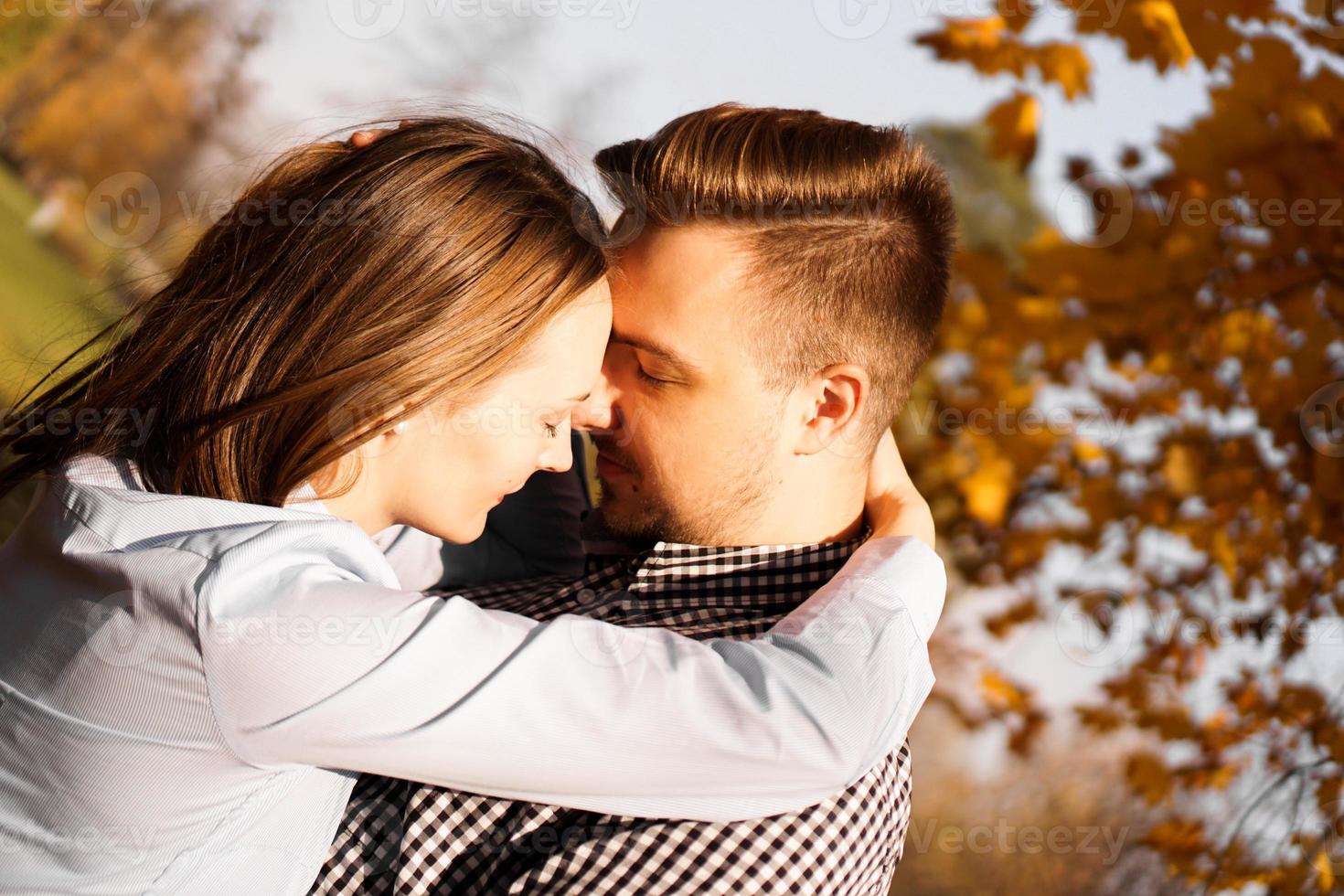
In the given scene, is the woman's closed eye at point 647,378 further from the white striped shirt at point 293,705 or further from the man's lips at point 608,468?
the white striped shirt at point 293,705

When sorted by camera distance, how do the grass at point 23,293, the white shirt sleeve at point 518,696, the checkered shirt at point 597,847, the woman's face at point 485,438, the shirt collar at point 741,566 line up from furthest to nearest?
1. the grass at point 23,293
2. the shirt collar at point 741,566
3. the woman's face at point 485,438
4. the checkered shirt at point 597,847
5. the white shirt sleeve at point 518,696

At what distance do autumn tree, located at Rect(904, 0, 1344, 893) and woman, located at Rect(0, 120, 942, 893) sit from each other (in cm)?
74

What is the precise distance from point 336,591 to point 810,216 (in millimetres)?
942

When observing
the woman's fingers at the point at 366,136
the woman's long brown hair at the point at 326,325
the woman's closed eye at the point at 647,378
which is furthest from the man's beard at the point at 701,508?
the woman's fingers at the point at 366,136

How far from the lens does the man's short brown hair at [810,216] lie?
5.70ft

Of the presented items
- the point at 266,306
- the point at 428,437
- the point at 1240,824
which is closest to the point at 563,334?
the point at 428,437

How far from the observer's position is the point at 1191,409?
220 cm

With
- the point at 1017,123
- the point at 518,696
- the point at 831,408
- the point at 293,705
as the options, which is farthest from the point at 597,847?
the point at 1017,123

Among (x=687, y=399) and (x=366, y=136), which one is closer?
(x=366, y=136)

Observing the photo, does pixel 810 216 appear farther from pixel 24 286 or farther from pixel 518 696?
pixel 24 286

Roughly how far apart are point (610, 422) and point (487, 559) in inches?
14.4

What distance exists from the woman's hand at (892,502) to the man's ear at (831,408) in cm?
9

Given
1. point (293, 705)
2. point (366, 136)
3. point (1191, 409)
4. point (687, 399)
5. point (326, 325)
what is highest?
point (366, 136)

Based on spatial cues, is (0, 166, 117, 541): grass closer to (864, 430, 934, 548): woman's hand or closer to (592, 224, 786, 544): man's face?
(592, 224, 786, 544): man's face
